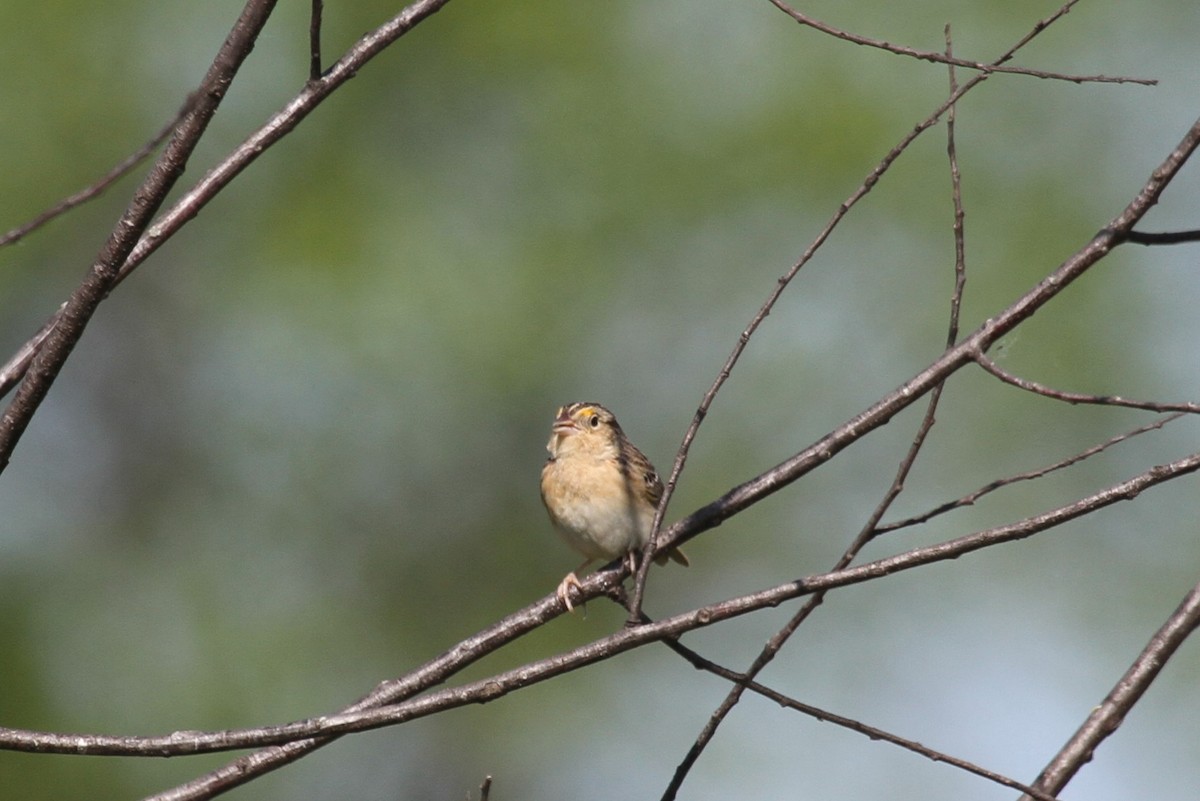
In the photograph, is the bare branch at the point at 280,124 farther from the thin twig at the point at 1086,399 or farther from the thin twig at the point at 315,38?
the thin twig at the point at 1086,399

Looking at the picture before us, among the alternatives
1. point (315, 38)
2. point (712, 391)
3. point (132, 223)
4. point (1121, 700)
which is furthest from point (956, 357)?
point (132, 223)

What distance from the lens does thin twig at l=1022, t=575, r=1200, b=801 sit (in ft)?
9.47

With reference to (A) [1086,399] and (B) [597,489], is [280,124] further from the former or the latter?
(B) [597,489]

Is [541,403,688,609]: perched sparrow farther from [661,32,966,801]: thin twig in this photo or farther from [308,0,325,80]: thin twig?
[308,0,325,80]: thin twig

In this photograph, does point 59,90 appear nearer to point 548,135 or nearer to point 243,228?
point 243,228

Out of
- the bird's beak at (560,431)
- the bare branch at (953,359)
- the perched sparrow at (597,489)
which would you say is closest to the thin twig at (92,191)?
the bare branch at (953,359)

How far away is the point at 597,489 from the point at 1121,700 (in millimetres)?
3029

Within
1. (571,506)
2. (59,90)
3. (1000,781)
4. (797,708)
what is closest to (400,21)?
(797,708)

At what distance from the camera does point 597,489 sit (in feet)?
18.9

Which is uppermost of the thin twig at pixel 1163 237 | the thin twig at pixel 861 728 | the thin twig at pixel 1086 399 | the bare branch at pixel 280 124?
the bare branch at pixel 280 124

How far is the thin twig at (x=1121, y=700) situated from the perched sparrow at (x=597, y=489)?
2635 mm

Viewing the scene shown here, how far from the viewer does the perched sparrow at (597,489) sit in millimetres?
5664

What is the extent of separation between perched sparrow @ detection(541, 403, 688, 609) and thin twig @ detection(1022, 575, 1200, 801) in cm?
264

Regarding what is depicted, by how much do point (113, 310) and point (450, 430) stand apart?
3775mm
